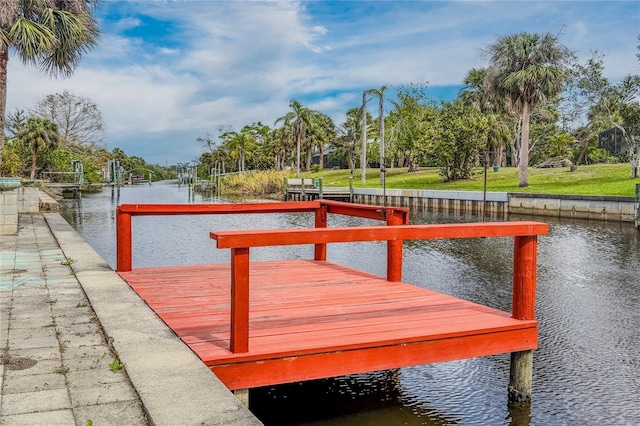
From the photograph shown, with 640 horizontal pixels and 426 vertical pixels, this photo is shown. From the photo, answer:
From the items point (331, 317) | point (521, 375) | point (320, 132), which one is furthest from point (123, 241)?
point (320, 132)

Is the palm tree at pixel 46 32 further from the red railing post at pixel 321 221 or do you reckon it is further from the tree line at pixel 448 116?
the red railing post at pixel 321 221

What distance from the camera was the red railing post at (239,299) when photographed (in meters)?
3.66

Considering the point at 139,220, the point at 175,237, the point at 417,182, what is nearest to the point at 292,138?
the point at 417,182

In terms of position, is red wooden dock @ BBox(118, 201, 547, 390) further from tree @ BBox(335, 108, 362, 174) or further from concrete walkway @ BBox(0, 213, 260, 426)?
tree @ BBox(335, 108, 362, 174)

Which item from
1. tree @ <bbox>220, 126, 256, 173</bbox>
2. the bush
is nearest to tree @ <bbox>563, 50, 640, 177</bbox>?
the bush

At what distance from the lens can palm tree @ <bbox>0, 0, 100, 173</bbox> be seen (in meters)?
16.3

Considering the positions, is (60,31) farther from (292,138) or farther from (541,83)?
(292,138)

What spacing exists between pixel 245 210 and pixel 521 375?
380 centimetres

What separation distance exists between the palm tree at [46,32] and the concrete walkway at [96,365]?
12.8 meters

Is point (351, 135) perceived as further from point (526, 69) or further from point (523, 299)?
point (523, 299)

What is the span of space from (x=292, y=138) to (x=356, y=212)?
201 ft

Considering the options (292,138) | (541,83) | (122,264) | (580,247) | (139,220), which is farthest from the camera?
(292,138)

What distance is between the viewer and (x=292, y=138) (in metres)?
67.4

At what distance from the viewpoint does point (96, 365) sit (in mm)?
3467
